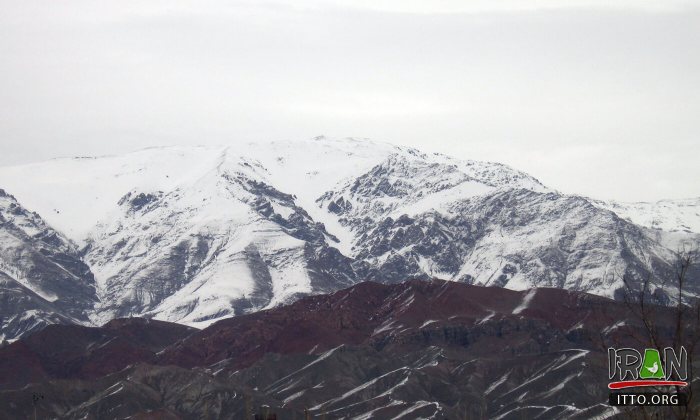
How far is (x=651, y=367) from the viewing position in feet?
132

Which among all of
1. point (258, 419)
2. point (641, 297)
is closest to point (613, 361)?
point (641, 297)

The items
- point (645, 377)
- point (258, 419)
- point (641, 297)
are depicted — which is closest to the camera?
point (641, 297)

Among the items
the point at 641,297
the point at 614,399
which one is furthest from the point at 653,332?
the point at 614,399

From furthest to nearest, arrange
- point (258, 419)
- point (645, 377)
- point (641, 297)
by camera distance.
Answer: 1. point (258, 419)
2. point (645, 377)
3. point (641, 297)

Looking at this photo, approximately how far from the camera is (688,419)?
1490 inches

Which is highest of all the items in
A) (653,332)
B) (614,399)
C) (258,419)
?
(653,332)

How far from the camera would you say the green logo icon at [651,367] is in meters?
39.8

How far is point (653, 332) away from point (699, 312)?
1347 mm

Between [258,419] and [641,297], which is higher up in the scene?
[641,297]

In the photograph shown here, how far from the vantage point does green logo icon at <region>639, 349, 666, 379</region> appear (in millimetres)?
39750

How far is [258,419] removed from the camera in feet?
419

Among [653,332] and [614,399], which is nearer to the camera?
[653,332]

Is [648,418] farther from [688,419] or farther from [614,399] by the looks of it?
[614,399]

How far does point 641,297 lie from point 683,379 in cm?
321
